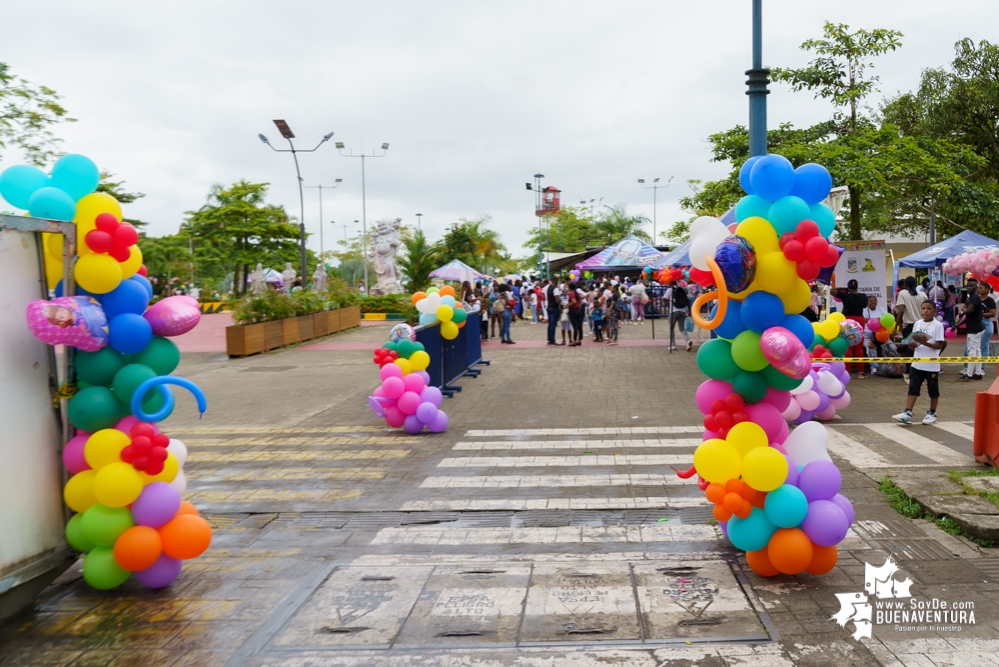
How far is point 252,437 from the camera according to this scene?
36.7 ft

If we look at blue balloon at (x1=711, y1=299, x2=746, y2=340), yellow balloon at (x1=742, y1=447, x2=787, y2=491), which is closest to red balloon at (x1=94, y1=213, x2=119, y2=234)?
blue balloon at (x1=711, y1=299, x2=746, y2=340)

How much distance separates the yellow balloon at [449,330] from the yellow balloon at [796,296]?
A: 9.29 meters

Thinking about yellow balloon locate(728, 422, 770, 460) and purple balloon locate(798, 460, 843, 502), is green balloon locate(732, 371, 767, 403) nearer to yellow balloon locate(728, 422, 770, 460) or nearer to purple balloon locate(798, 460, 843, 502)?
yellow balloon locate(728, 422, 770, 460)

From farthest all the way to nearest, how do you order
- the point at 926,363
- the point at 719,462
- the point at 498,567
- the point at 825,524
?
the point at 926,363, the point at 498,567, the point at 719,462, the point at 825,524

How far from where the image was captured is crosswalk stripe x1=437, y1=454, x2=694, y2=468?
358 inches

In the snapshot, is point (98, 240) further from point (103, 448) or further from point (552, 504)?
point (552, 504)

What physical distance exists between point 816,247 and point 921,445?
5.65 meters

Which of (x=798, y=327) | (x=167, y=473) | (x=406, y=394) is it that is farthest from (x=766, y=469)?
(x=406, y=394)

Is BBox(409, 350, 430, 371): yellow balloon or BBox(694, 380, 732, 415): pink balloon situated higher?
BBox(694, 380, 732, 415): pink balloon

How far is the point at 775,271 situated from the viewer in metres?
5.31

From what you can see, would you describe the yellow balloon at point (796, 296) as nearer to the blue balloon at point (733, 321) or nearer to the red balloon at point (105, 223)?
the blue balloon at point (733, 321)

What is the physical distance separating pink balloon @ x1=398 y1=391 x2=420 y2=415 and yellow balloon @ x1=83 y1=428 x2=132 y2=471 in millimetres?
5678

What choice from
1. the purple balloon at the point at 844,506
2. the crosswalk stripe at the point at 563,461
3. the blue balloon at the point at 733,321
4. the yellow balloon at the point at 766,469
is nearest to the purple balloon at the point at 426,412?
the crosswalk stripe at the point at 563,461

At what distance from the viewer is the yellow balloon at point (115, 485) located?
5.26 metres
